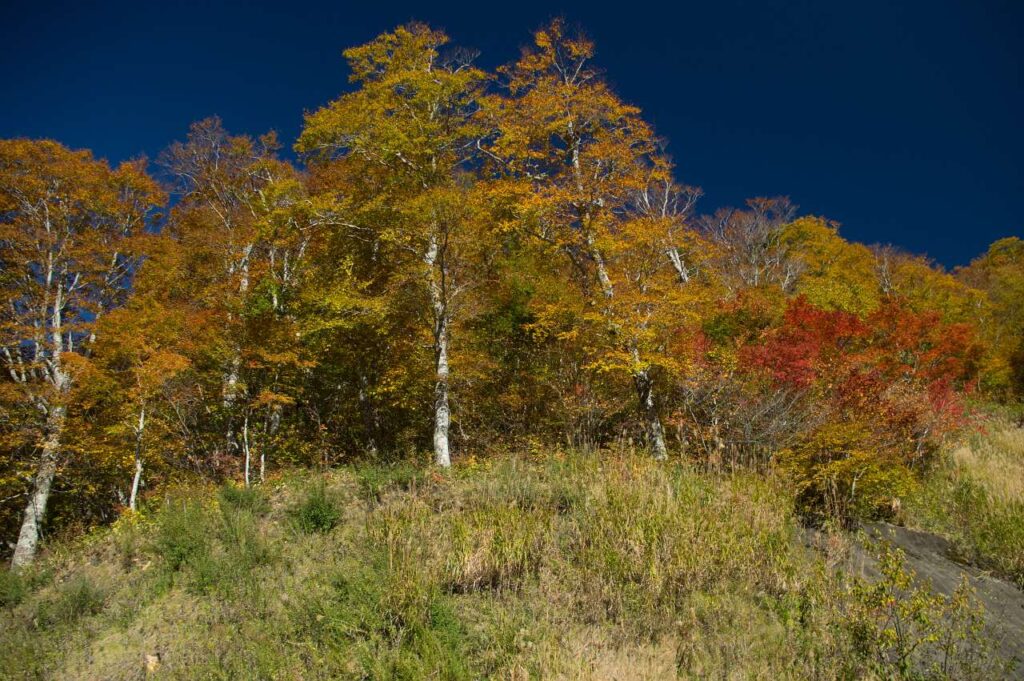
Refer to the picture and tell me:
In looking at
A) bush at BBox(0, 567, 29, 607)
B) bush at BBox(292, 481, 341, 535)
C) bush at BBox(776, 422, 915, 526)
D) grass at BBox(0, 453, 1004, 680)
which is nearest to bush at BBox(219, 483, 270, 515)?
grass at BBox(0, 453, 1004, 680)

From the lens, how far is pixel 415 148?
12.2 meters

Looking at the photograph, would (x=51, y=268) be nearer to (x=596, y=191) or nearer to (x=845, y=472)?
(x=596, y=191)

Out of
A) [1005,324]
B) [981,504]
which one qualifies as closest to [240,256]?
[981,504]

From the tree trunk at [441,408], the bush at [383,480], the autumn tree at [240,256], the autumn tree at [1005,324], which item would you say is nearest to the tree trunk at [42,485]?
the autumn tree at [240,256]

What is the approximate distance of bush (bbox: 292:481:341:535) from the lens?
687 centimetres

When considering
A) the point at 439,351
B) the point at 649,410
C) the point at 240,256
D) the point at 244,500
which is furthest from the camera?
the point at 240,256

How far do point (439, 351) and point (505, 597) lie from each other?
7.81 meters

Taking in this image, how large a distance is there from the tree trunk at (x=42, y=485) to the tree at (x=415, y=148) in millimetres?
8873

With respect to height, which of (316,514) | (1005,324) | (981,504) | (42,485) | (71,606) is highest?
(1005,324)

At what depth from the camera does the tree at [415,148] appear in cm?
1185

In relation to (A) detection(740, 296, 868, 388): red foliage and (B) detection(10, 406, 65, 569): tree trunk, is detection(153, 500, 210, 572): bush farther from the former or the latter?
(A) detection(740, 296, 868, 388): red foliage

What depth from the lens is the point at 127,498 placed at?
15688mm

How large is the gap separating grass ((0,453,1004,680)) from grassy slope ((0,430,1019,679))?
21 millimetres

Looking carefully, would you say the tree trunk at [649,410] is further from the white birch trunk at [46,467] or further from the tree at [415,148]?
the white birch trunk at [46,467]
